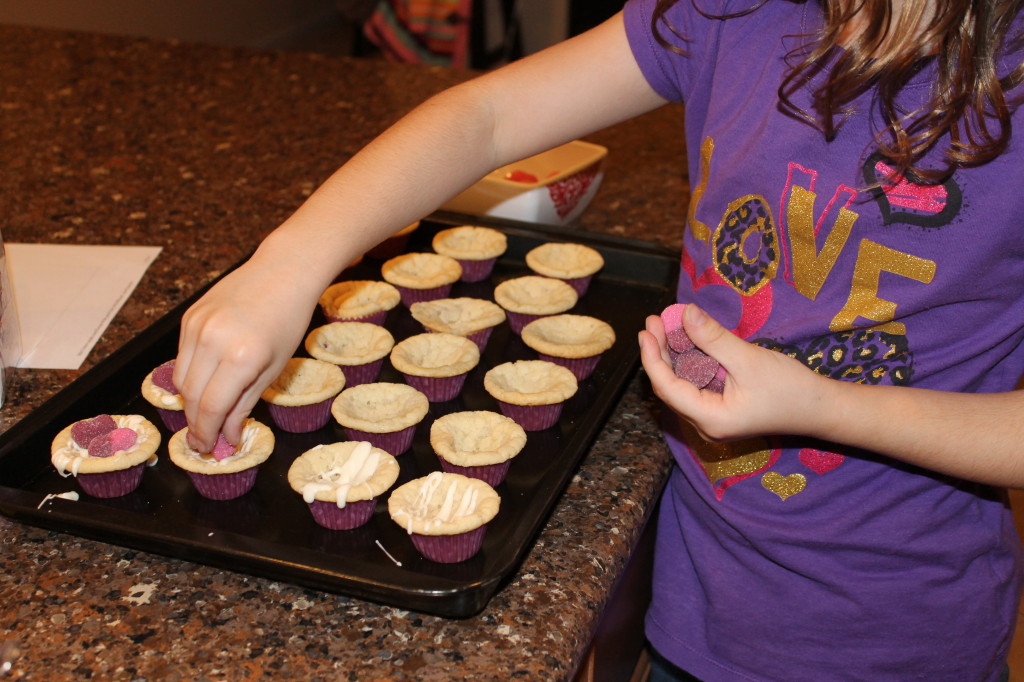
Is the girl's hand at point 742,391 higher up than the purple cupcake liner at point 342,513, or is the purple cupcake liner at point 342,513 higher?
the girl's hand at point 742,391

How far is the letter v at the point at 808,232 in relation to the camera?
104cm

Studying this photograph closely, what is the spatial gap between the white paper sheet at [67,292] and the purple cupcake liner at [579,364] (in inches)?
25.3

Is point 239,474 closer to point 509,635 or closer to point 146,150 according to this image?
point 509,635

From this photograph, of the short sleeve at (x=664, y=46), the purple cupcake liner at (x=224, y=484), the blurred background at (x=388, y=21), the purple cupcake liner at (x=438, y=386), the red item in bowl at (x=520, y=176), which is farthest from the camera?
the blurred background at (x=388, y=21)

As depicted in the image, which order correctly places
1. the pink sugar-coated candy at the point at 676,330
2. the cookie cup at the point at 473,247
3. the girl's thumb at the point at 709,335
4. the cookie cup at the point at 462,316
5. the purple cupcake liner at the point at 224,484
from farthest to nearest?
1. the cookie cup at the point at 473,247
2. the cookie cup at the point at 462,316
3. the purple cupcake liner at the point at 224,484
4. the pink sugar-coated candy at the point at 676,330
5. the girl's thumb at the point at 709,335

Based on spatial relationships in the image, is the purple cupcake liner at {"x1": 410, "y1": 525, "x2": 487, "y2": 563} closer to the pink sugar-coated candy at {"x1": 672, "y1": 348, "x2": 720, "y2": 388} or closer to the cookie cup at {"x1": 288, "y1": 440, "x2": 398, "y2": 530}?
the cookie cup at {"x1": 288, "y1": 440, "x2": 398, "y2": 530}

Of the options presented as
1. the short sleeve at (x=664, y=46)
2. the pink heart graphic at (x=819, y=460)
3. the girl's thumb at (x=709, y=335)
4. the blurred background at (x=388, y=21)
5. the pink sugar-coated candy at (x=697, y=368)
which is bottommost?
the blurred background at (x=388, y=21)

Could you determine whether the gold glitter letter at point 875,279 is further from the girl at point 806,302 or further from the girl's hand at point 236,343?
the girl's hand at point 236,343

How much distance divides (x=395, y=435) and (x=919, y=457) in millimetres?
591

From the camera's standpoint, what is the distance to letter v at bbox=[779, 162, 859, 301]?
1040 millimetres

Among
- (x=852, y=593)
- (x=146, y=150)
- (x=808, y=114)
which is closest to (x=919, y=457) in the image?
(x=852, y=593)

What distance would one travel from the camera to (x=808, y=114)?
1044mm

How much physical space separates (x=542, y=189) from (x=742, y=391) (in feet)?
2.79

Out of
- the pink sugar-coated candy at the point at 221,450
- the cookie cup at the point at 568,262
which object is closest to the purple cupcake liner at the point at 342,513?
the pink sugar-coated candy at the point at 221,450
